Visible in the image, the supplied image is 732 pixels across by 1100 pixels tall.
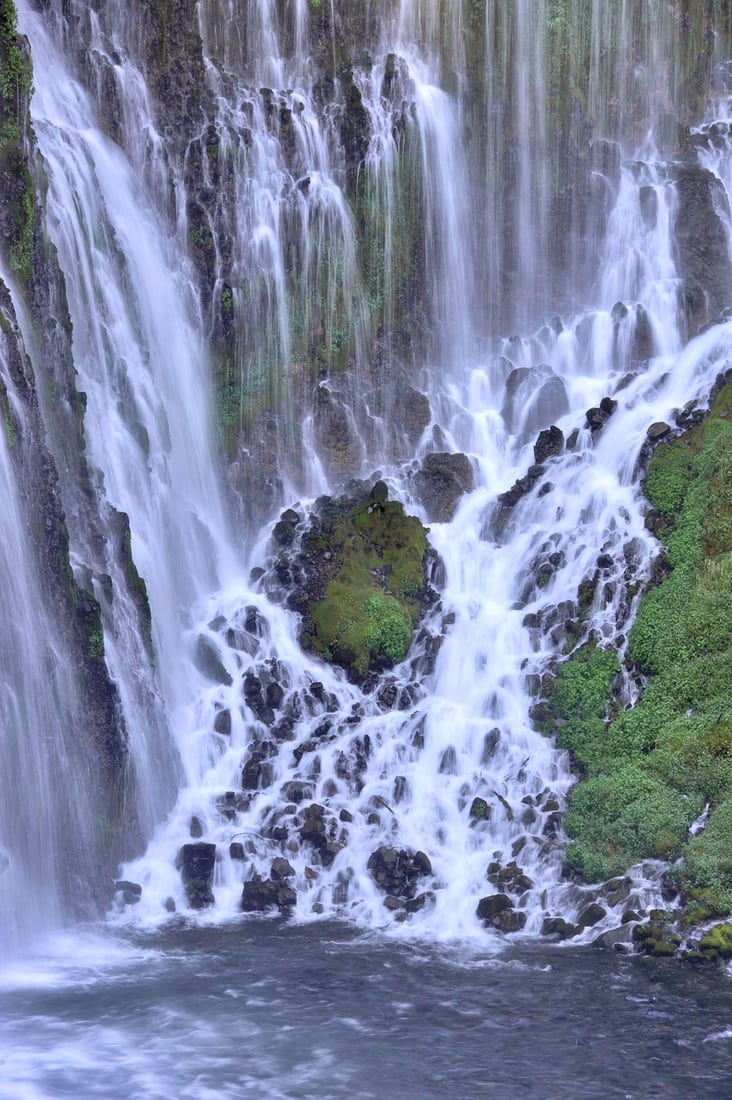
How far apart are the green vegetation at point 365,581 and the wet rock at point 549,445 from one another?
3.41m

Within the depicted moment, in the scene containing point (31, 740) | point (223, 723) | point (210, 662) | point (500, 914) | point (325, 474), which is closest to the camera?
point (31, 740)

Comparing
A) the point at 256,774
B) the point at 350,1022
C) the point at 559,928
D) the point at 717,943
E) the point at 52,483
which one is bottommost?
the point at 350,1022

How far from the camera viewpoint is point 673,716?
23562 millimetres

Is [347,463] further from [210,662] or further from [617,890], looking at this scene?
[617,890]

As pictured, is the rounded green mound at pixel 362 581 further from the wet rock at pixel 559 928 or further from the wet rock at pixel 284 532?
the wet rock at pixel 559 928

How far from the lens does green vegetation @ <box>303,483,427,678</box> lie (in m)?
27.3

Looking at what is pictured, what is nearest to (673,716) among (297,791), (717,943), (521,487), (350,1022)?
(717,943)

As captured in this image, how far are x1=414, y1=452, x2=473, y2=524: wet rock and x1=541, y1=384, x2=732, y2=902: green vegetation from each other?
5.28 meters

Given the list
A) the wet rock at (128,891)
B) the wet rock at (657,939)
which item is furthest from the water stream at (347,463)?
the wet rock at (657,939)

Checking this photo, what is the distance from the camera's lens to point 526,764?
24219 mm

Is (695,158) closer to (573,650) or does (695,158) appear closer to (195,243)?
(195,243)

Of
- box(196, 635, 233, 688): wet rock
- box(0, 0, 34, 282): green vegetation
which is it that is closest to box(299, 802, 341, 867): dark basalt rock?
box(196, 635, 233, 688): wet rock

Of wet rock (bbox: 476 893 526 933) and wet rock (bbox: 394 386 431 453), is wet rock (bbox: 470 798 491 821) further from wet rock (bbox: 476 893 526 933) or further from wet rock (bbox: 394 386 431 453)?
wet rock (bbox: 394 386 431 453)

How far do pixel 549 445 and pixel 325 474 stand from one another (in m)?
6.03
